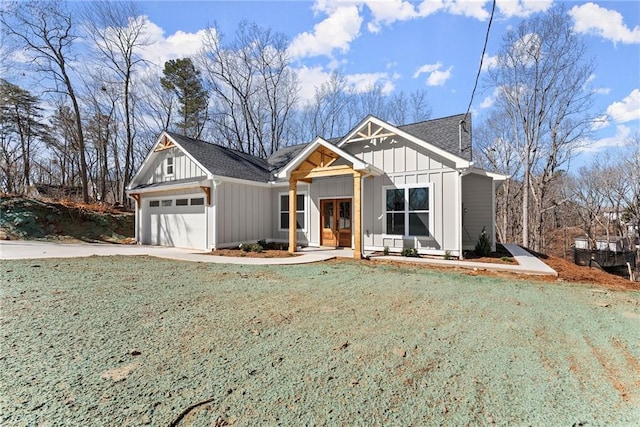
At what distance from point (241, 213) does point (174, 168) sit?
13.2 ft

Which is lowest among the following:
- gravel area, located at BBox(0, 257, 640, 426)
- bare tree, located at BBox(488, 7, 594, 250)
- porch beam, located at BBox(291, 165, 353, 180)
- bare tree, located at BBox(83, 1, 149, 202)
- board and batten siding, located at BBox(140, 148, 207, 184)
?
gravel area, located at BBox(0, 257, 640, 426)

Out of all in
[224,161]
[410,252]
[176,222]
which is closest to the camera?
[410,252]

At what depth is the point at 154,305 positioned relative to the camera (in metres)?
4.10

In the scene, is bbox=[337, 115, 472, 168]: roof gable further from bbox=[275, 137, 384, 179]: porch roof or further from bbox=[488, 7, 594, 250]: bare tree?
bbox=[488, 7, 594, 250]: bare tree

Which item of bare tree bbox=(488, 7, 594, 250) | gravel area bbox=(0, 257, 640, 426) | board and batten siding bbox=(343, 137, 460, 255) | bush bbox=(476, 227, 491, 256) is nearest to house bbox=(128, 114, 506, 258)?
board and batten siding bbox=(343, 137, 460, 255)

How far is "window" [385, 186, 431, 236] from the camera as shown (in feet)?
30.9

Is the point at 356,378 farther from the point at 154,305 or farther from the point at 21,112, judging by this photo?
the point at 21,112

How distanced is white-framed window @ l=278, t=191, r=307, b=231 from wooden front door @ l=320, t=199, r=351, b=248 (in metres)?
0.81

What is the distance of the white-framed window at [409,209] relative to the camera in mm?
9367

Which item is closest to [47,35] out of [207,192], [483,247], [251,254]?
[207,192]

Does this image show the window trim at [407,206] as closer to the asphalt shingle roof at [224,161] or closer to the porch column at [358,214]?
the porch column at [358,214]

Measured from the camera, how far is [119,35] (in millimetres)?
18781

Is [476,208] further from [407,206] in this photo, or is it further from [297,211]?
[297,211]

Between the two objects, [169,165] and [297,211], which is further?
[169,165]
